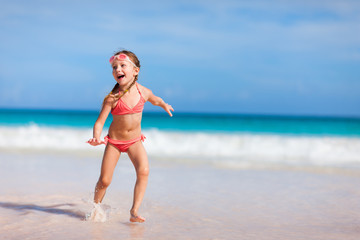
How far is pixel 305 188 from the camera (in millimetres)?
6016

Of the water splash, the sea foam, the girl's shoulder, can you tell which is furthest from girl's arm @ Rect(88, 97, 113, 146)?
the sea foam

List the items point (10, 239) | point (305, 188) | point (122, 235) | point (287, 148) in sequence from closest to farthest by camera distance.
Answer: point (10, 239), point (122, 235), point (305, 188), point (287, 148)

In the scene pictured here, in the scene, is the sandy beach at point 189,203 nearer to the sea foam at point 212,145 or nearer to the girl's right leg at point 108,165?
the girl's right leg at point 108,165

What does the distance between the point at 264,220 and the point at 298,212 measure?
24.2 inches

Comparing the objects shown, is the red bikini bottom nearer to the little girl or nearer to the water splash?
the little girl

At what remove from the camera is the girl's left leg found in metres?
3.96

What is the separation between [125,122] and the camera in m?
4.00

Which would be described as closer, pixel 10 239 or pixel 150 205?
pixel 10 239

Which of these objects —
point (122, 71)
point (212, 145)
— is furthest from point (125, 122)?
point (212, 145)

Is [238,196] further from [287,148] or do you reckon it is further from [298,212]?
[287,148]

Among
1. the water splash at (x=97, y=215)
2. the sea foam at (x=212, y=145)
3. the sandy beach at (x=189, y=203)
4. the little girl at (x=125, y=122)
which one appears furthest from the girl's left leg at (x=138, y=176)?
the sea foam at (x=212, y=145)

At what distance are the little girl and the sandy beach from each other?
1.30 ft

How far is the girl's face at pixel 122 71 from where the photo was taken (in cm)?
400

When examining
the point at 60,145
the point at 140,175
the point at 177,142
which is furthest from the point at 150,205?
the point at 60,145
